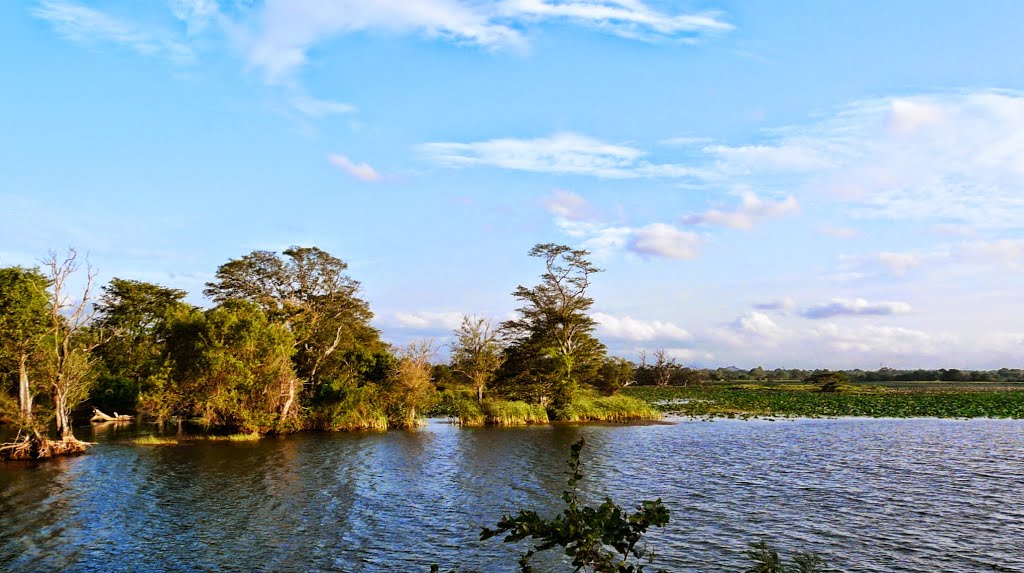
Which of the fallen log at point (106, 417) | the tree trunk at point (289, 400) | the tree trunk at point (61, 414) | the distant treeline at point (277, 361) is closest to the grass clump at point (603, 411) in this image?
the distant treeline at point (277, 361)

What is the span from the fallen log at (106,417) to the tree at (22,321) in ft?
79.1

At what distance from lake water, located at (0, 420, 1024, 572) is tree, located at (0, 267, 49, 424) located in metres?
4.89

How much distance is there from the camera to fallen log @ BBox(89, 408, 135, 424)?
2284 inches

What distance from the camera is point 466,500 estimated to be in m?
25.9

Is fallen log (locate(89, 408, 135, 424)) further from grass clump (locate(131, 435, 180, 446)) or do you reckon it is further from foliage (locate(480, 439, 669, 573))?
foliage (locate(480, 439, 669, 573))

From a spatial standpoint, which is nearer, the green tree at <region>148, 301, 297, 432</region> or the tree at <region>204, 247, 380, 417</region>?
the green tree at <region>148, 301, 297, 432</region>

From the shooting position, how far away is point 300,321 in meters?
56.8

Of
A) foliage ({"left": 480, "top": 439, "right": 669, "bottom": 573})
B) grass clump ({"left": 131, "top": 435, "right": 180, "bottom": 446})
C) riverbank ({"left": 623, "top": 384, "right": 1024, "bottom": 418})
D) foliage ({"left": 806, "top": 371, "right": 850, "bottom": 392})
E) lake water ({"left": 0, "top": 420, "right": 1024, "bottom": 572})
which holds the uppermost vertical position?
foliage ({"left": 480, "top": 439, "right": 669, "bottom": 573})

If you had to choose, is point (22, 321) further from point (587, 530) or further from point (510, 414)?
point (587, 530)

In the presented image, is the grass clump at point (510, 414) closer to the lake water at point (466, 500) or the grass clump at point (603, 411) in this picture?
the grass clump at point (603, 411)

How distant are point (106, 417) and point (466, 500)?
158 ft

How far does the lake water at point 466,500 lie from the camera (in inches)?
731

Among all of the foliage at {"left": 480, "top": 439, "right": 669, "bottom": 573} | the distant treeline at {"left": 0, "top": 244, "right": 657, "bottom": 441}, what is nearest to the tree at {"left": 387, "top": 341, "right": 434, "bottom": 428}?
the distant treeline at {"left": 0, "top": 244, "right": 657, "bottom": 441}

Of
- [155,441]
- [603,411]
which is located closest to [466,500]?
[155,441]
